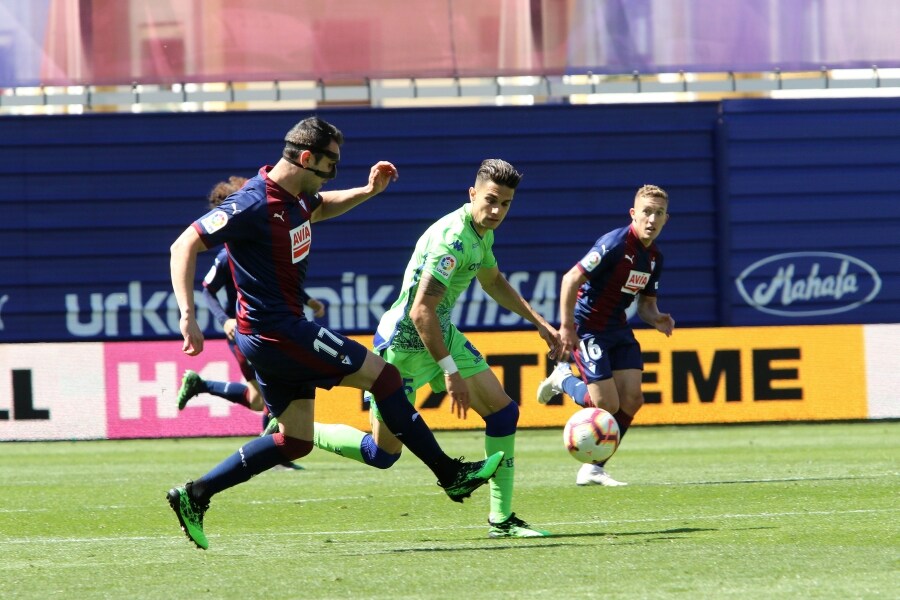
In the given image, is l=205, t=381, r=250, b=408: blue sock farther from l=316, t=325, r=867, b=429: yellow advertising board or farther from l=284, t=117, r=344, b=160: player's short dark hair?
l=284, t=117, r=344, b=160: player's short dark hair

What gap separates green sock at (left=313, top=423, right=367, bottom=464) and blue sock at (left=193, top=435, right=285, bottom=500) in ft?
3.16

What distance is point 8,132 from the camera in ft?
61.4

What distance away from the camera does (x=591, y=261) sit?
10.3 m

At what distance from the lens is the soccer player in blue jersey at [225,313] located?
11367 mm

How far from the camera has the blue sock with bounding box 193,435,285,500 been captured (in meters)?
6.88

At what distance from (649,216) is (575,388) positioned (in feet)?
4.55

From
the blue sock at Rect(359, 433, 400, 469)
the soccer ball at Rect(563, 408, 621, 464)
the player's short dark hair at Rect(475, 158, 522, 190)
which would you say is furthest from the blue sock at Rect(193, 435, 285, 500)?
the soccer ball at Rect(563, 408, 621, 464)

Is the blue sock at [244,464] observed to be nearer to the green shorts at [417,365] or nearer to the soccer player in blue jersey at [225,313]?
the green shorts at [417,365]

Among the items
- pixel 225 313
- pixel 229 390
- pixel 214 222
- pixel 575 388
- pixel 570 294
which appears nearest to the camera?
pixel 214 222

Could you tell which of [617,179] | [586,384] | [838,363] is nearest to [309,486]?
[586,384]

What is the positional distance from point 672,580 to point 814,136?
14620mm

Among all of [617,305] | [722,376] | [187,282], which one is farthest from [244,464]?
[722,376]

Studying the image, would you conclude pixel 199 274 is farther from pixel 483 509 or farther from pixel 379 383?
pixel 379 383

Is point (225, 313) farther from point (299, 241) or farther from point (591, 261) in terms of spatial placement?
point (299, 241)
